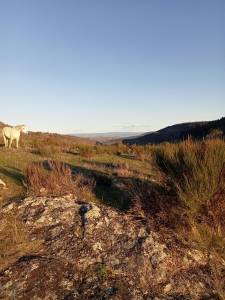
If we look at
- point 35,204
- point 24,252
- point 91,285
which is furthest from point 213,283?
point 35,204

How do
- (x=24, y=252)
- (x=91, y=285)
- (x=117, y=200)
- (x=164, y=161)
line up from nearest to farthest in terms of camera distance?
(x=91, y=285), (x=24, y=252), (x=164, y=161), (x=117, y=200)

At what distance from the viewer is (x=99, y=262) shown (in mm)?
5262

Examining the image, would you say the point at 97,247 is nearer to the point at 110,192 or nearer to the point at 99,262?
the point at 99,262

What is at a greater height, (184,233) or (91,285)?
(184,233)

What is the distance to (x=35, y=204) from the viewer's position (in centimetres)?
669

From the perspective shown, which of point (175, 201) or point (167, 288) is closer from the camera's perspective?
point (167, 288)

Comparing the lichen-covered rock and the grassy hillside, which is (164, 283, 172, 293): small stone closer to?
the lichen-covered rock

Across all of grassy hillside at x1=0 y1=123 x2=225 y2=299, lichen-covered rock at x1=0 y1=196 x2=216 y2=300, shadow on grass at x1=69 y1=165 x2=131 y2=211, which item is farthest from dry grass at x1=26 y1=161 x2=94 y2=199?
lichen-covered rock at x1=0 y1=196 x2=216 y2=300

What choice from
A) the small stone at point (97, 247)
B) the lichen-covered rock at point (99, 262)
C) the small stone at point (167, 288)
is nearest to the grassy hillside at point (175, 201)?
the lichen-covered rock at point (99, 262)

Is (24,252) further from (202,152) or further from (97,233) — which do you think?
(202,152)

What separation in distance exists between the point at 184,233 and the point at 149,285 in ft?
3.94

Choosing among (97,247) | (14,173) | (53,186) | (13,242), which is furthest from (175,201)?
(14,173)

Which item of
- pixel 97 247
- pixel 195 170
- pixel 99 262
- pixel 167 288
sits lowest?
pixel 167 288

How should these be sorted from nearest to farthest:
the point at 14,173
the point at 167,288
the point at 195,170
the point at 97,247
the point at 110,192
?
the point at 167,288, the point at 97,247, the point at 195,170, the point at 110,192, the point at 14,173
